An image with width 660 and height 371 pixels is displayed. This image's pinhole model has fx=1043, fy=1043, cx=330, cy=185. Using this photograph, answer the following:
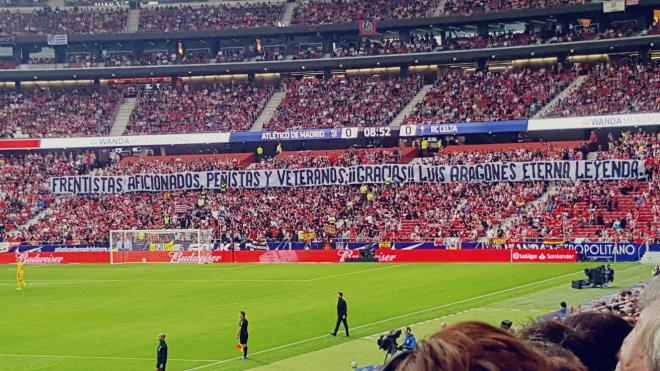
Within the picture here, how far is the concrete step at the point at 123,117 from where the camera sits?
89812 mm

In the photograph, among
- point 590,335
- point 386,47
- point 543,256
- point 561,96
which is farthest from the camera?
point 386,47

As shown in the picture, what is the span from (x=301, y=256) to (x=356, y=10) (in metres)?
33.2

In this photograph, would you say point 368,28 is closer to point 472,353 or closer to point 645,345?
point 645,345

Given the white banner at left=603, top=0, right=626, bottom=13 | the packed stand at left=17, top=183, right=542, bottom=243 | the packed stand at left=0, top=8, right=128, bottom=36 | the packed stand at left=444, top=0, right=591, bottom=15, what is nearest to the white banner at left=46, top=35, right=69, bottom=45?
the packed stand at left=0, top=8, right=128, bottom=36

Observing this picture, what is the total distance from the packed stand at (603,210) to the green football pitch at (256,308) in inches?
258

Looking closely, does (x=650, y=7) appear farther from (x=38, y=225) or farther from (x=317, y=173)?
(x=38, y=225)

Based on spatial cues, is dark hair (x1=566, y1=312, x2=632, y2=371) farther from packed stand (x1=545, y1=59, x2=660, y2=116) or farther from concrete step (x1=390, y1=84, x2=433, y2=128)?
concrete step (x1=390, y1=84, x2=433, y2=128)

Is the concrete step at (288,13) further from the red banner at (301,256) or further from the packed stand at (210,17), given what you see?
the red banner at (301,256)

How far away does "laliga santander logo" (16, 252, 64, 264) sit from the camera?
240ft

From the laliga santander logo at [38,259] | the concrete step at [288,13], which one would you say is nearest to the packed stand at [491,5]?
the concrete step at [288,13]

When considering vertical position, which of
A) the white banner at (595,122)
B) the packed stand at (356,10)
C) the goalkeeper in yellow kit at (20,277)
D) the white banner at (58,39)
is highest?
the packed stand at (356,10)

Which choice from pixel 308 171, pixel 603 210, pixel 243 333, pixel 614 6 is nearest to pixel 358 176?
pixel 308 171

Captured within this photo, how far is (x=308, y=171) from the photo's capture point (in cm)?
7625

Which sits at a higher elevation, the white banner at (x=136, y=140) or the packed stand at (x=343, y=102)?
the packed stand at (x=343, y=102)
